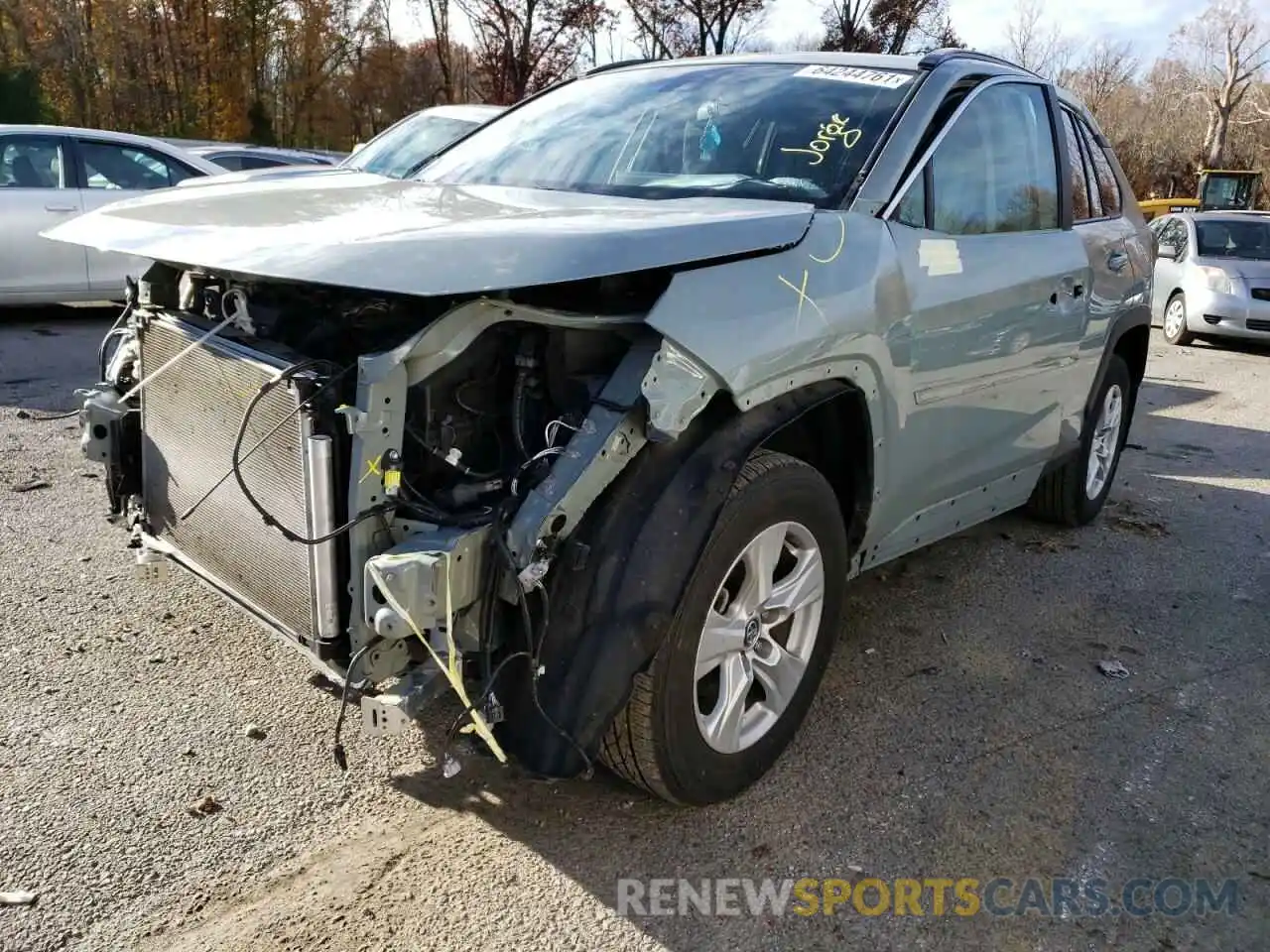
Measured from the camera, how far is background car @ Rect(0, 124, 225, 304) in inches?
327

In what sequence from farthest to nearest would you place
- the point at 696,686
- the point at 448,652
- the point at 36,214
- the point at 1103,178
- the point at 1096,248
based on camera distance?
1. the point at 36,214
2. the point at 1103,178
3. the point at 1096,248
4. the point at 696,686
5. the point at 448,652

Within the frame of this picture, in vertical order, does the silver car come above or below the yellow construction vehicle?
below

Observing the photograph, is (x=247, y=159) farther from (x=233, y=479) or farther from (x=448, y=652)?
(x=448, y=652)

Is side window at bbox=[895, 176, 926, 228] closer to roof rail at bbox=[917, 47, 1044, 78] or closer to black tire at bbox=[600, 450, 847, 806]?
roof rail at bbox=[917, 47, 1044, 78]

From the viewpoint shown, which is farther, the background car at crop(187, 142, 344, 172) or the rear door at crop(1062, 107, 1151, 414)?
the background car at crop(187, 142, 344, 172)

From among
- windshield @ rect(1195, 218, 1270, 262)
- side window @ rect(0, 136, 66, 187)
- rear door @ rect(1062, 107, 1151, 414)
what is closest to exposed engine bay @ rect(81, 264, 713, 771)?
rear door @ rect(1062, 107, 1151, 414)

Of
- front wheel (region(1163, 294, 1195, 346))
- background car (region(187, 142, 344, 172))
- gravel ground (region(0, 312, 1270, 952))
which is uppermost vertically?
background car (region(187, 142, 344, 172))

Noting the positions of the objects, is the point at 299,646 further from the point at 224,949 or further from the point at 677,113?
the point at 677,113

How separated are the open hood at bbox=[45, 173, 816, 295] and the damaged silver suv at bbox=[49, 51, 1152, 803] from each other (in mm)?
14

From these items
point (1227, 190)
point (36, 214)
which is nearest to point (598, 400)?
point (36, 214)

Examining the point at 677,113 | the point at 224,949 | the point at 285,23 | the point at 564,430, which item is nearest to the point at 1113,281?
the point at 677,113

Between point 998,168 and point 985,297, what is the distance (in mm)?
628

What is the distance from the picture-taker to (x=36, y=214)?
8.35 m

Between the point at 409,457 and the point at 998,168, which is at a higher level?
the point at 998,168
